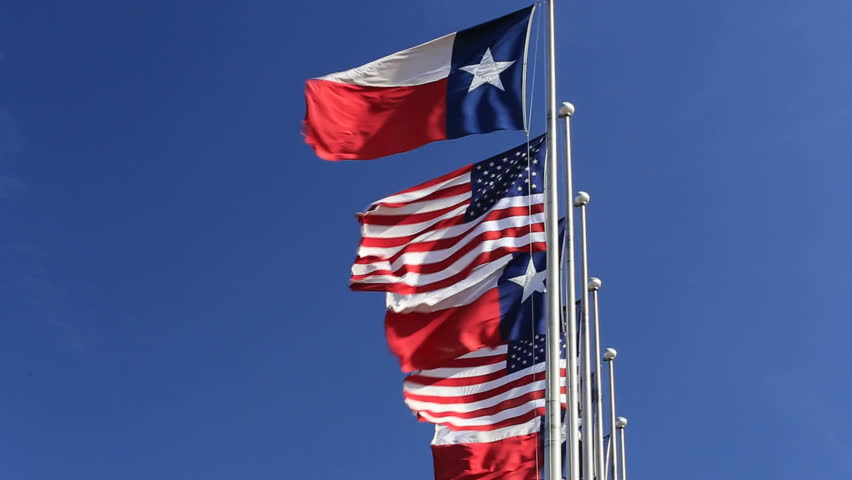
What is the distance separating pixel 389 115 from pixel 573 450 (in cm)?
633

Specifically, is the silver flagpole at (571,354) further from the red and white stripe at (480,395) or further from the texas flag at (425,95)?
the red and white stripe at (480,395)

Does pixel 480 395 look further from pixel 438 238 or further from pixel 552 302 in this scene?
pixel 552 302

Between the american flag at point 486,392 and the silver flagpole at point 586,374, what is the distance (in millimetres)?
766

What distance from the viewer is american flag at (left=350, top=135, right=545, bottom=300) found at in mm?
17094

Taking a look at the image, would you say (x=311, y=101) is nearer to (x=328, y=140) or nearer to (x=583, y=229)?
(x=328, y=140)

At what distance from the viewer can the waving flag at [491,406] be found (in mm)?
18109

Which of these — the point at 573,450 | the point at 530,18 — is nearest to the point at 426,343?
the point at 573,450

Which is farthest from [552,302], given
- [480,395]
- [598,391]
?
[598,391]

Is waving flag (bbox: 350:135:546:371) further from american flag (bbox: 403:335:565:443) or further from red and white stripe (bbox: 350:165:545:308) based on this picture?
american flag (bbox: 403:335:565:443)

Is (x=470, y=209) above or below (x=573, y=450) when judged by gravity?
above

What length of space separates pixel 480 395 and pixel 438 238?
2823mm

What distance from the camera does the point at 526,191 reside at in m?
17.3


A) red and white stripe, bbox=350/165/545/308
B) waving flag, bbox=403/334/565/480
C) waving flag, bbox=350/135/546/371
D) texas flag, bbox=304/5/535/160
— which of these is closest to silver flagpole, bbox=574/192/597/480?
waving flag, bbox=403/334/565/480

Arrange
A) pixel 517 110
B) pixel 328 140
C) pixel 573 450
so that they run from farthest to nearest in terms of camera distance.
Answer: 1. pixel 328 140
2. pixel 517 110
3. pixel 573 450
